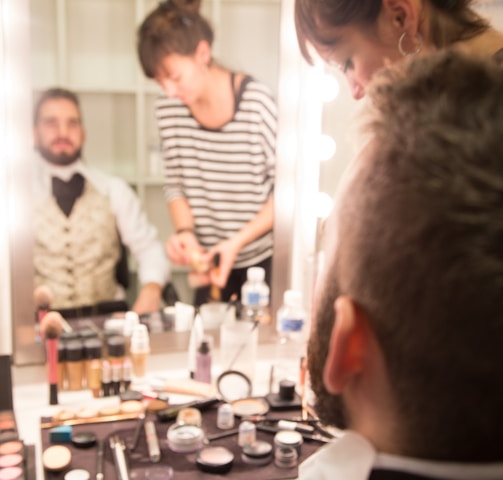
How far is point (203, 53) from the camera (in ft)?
5.26

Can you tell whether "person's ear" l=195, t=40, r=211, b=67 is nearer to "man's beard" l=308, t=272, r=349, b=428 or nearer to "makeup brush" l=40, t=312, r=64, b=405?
"makeup brush" l=40, t=312, r=64, b=405

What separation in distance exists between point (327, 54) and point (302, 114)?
32 centimetres

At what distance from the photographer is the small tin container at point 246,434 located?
1271mm

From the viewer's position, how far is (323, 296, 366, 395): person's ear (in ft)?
1.78

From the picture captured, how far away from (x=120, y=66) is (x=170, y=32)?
0.15 meters

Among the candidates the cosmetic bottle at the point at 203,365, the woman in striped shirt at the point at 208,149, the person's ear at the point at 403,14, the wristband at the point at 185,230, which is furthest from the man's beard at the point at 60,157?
the person's ear at the point at 403,14

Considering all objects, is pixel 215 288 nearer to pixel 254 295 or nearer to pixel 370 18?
pixel 254 295

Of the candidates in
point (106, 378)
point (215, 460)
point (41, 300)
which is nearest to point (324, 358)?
point (215, 460)

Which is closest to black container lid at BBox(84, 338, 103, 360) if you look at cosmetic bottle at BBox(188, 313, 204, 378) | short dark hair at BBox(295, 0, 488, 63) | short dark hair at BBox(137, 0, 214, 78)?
cosmetic bottle at BBox(188, 313, 204, 378)

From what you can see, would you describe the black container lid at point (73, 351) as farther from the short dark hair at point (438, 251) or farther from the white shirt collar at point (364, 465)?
the short dark hair at point (438, 251)

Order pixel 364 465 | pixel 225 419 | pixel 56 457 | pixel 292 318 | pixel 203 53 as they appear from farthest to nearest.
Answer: pixel 292 318 < pixel 203 53 < pixel 225 419 < pixel 56 457 < pixel 364 465

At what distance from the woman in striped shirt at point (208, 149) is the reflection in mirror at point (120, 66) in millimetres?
30

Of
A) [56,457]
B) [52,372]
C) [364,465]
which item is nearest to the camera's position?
[364,465]

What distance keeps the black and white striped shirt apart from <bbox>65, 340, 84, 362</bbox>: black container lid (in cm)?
41
